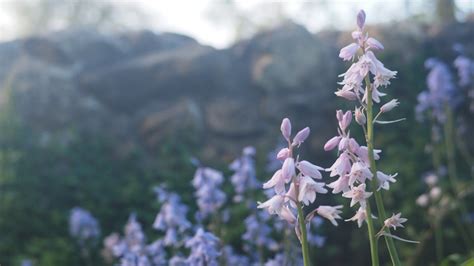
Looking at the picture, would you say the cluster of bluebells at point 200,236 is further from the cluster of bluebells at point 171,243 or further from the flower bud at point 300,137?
the flower bud at point 300,137

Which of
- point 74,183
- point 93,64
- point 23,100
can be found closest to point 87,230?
point 74,183

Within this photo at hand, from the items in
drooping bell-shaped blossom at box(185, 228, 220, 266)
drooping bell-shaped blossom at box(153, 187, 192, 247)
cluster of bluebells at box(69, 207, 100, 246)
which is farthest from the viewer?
cluster of bluebells at box(69, 207, 100, 246)

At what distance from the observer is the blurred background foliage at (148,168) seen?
7.70 metres

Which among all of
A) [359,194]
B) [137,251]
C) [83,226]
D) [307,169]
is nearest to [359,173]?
[359,194]

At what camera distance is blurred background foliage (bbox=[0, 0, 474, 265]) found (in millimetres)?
7703

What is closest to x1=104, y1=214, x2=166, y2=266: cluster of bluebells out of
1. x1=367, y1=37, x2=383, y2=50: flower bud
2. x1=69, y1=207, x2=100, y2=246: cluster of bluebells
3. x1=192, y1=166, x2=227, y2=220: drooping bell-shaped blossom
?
x1=192, y1=166, x2=227, y2=220: drooping bell-shaped blossom

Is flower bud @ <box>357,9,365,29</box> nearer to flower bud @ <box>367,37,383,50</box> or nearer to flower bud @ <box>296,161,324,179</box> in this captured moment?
flower bud @ <box>367,37,383,50</box>

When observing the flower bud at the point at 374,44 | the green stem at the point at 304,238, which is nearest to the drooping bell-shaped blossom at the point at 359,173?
the green stem at the point at 304,238

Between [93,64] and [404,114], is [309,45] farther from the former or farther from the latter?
[93,64]

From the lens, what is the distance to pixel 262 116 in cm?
1055

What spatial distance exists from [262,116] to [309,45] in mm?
1834

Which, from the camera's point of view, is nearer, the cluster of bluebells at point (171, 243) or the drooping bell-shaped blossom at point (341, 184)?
the drooping bell-shaped blossom at point (341, 184)

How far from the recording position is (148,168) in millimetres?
9734

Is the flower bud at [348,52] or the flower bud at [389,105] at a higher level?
the flower bud at [348,52]
